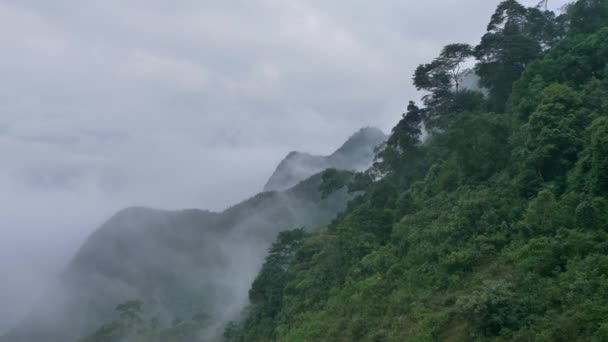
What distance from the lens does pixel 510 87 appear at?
3088 centimetres

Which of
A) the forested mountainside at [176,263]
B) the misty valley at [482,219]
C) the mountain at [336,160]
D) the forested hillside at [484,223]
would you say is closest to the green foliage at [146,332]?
the forested mountainside at [176,263]

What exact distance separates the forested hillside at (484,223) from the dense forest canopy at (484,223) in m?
0.06

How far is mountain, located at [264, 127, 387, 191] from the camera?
94.8 metres

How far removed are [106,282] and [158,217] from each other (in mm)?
17060

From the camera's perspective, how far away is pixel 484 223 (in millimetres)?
18906

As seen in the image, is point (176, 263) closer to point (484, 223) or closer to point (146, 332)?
point (146, 332)

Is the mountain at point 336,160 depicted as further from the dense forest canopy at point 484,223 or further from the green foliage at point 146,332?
the dense forest canopy at point 484,223

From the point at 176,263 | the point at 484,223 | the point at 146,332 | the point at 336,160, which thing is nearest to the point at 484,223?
the point at 484,223

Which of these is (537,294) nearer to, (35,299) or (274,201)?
(274,201)

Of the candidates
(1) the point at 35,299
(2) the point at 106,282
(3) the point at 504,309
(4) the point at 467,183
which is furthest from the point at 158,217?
(3) the point at 504,309

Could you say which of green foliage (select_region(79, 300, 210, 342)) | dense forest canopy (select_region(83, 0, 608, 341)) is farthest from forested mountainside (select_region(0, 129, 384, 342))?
dense forest canopy (select_region(83, 0, 608, 341))

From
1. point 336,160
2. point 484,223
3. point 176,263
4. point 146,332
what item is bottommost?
point 484,223

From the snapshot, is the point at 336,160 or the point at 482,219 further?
the point at 336,160

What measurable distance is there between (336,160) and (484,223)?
3343 inches
